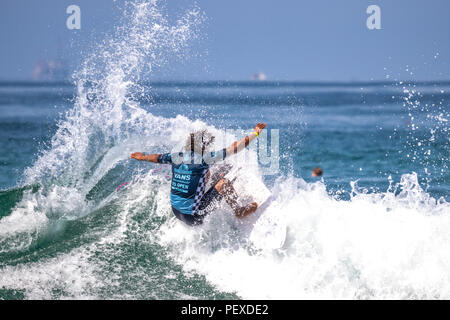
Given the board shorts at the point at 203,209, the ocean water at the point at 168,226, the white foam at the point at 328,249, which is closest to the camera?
the white foam at the point at 328,249

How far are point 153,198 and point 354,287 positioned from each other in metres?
3.46

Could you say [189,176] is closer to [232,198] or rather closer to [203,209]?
[203,209]

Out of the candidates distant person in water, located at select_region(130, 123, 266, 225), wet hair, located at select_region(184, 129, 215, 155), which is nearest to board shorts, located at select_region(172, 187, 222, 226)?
distant person in water, located at select_region(130, 123, 266, 225)

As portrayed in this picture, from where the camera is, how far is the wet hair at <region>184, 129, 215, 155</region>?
6074 mm

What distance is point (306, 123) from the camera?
22.4 meters

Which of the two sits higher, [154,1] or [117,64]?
[154,1]

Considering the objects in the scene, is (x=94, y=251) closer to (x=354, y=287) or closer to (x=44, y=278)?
(x=44, y=278)

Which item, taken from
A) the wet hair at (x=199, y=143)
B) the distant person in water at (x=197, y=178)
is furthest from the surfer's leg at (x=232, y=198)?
the wet hair at (x=199, y=143)

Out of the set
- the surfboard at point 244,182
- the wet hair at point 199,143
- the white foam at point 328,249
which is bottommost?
the white foam at point 328,249

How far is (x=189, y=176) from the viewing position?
6059 mm

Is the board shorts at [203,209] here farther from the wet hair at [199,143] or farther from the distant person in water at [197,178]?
the wet hair at [199,143]

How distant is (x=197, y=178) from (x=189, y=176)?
0.10m

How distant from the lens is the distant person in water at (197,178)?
6043 mm
